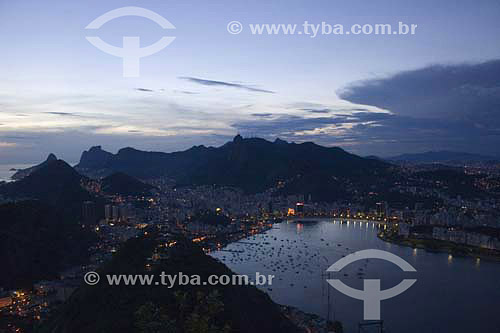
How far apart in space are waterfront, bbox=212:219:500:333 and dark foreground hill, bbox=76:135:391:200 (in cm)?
1402

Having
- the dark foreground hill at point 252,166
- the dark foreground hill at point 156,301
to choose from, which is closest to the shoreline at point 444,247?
the dark foreground hill at point 156,301

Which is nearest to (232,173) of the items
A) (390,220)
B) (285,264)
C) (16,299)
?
(390,220)

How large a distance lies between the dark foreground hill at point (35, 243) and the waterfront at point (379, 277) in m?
4.98

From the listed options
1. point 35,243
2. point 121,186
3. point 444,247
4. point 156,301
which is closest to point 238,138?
point 121,186

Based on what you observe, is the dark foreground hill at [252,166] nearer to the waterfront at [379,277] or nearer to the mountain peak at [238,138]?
the mountain peak at [238,138]

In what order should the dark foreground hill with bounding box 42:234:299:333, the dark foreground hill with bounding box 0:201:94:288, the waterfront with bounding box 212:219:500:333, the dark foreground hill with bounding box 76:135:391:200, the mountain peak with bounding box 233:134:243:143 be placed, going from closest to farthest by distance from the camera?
1. the dark foreground hill with bounding box 42:234:299:333
2. the waterfront with bounding box 212:219:500:333
3. the dark foreground hill with bounding box 0:201:94:288
4. the dark foreground hill with bounding box 76:135:391:200
5. the mountain peak with bounding box 233:134:243:143

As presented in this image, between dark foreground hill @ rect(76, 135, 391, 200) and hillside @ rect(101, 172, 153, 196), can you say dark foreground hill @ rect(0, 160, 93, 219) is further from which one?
dark foreground hill @ rect(76, 135, 391, 200)

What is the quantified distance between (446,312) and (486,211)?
1462cm

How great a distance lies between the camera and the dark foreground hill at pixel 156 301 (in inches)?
224

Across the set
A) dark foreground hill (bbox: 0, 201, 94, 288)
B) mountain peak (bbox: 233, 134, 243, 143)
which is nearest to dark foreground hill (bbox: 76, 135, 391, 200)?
mountain peak (bbox: 233, 134, 243, 143)

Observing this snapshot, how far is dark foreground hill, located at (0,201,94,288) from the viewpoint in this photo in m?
10.0

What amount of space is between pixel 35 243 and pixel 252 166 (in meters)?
26.2

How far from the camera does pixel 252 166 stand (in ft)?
120

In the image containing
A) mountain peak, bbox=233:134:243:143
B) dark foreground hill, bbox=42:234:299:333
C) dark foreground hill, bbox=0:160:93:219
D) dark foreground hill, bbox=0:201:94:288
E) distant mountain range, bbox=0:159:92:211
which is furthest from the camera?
mountain peak, bbox=233:134:243:143
